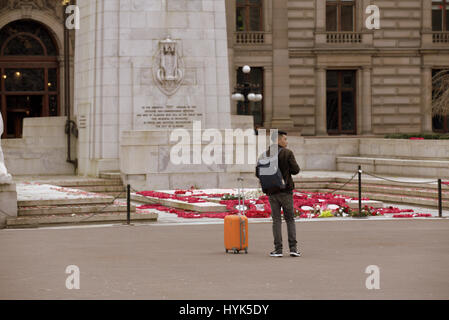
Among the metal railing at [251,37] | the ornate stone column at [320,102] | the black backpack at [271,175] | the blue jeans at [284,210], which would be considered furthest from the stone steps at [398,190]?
the metal railing at [251,37]

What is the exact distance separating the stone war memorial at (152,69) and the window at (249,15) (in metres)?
21.7

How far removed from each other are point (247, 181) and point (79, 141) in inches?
266

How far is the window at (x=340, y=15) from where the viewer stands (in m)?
54.4

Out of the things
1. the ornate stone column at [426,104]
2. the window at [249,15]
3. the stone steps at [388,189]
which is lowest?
the stone steps at [388,189]

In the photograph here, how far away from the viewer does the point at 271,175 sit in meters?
14.9

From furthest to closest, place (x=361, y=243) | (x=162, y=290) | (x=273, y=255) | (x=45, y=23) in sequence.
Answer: (x=45, y=23), (x=361, y=243), (x=273, y=255), (x=162, y=290)

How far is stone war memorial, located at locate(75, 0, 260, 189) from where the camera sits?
3050 cm

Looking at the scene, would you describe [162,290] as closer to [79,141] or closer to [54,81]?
[79,141]

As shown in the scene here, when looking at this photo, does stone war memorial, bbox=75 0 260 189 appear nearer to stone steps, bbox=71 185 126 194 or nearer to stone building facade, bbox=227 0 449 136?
stone steps, bbox=71 185 126 194

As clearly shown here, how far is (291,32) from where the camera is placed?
52750mm

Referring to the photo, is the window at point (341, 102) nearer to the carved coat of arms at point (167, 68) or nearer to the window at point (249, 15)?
the window at point (249, 15)

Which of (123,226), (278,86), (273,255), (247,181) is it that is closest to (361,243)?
(273,255)

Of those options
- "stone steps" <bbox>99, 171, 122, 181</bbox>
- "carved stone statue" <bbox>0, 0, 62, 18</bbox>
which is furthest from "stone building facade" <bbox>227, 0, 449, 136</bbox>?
"stone steps" <bbox>99, 171, 122, 181</bbox>

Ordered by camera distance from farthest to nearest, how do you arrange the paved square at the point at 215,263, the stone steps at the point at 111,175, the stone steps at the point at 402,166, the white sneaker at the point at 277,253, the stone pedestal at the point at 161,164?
the stone steps at the point at 402,166
the stone steps at the point at 111,175
the stone pedestal at the point at 161,164
the white sneaker at the point at 277,253
the paved square at the point at 215,263
